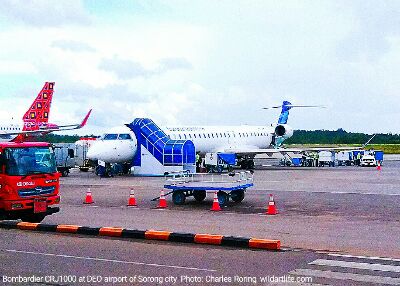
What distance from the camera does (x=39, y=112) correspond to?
58469 millimetres

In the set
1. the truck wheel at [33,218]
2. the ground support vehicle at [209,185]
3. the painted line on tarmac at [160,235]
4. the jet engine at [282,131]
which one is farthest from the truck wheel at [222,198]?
the jet engine at [282,131]

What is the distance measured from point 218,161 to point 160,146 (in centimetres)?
899

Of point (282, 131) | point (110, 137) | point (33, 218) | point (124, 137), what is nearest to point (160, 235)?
point (33, 218)

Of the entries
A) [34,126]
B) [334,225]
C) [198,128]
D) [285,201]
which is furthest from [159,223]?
[34,126]

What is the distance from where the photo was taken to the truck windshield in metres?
15.9

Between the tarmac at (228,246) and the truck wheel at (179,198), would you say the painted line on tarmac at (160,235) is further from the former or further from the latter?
the truck wheel at (179,198)

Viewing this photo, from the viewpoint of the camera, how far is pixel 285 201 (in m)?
22.9

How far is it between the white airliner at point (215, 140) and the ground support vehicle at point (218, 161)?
2328mm

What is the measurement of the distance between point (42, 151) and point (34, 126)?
137 ft

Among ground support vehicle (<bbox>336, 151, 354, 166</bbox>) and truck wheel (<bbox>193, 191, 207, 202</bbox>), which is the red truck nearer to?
truck wheel (<bbox>193, 191, 207, 202</bbox>)

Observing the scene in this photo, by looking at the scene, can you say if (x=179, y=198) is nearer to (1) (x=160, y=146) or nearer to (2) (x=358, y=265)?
(2) (x=358, y=265)

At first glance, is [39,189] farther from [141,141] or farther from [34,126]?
[34,126]

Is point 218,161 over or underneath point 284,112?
underneath

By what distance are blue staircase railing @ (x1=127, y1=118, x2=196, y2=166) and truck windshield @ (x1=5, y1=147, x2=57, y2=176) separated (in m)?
18.5
